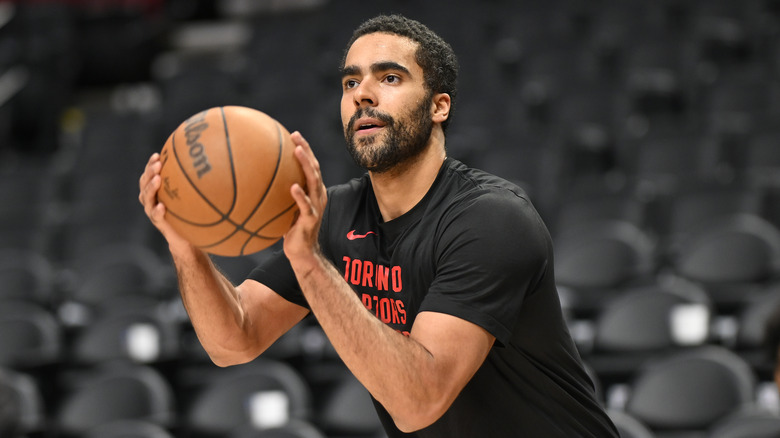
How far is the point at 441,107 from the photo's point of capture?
2.41 meters

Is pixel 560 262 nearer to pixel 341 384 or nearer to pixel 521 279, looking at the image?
pixel 341 384

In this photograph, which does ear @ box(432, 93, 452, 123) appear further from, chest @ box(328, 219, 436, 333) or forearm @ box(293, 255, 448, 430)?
forearm @ box(293, 255, 448, 430)

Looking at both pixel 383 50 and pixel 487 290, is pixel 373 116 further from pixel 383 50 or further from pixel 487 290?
pixel 487 290

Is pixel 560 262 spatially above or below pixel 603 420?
below

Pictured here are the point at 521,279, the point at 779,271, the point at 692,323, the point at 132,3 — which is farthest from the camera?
the point at 132,3

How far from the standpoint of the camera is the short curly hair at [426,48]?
2.35m

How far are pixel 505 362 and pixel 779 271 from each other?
2.96 m

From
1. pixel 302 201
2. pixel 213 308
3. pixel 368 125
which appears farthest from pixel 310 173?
pixel 213 308

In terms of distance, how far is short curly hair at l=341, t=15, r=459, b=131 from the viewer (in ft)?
7.71

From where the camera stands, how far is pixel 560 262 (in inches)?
201

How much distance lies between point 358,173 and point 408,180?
15.1ft

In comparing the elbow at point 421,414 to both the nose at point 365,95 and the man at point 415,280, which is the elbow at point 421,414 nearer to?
the man at point 415,280

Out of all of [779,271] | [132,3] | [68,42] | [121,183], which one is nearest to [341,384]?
[779,271]

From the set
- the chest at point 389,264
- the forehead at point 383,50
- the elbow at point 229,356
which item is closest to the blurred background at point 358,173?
the elbow at point 229,356
